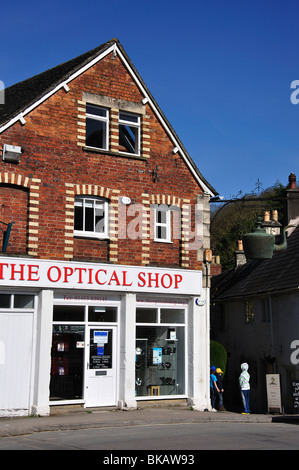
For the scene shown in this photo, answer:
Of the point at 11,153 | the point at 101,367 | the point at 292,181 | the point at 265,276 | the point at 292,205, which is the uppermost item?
the point at 292,181

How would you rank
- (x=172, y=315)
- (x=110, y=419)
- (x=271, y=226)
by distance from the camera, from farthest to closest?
1. (x=271, y=226)
2. (x=172, y=315)
3. (x=110, y=419)

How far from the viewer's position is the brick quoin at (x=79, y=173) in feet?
55.1

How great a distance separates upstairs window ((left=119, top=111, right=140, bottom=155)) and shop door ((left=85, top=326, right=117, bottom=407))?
222 inches

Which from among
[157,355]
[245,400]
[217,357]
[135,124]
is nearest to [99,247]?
[157,355]

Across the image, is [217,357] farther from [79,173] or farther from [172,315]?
[79,173]

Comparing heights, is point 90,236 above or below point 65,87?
below

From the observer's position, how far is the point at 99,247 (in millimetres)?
17844

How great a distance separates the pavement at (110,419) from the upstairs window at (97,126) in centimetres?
783

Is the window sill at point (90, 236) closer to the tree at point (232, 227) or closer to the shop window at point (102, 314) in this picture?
the shop window at point (102, 314)

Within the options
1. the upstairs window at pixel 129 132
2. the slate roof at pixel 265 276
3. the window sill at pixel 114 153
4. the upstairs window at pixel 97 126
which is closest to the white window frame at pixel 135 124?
the upstairs window at pixel 129 132

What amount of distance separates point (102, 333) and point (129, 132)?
638 centimetres

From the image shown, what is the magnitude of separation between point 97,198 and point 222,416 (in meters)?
7.25

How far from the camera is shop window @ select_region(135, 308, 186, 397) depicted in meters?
18.2

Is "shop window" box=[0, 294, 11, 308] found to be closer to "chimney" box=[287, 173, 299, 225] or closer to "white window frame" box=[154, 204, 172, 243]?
"white window frame" box=[154, 204, 172, 243]
